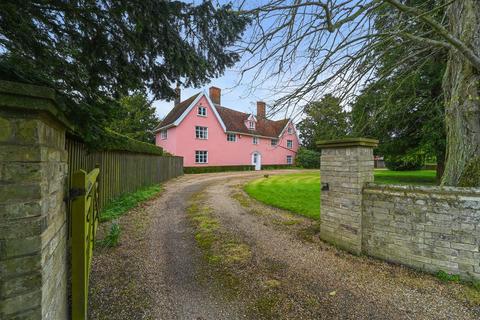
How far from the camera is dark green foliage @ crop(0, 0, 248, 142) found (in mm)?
2404

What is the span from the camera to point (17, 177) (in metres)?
1.28

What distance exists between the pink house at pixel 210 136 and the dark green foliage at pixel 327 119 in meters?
11.7

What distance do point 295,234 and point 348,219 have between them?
1359 millimetres

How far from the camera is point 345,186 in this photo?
4.32 metres

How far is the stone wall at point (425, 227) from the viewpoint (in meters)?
3.23

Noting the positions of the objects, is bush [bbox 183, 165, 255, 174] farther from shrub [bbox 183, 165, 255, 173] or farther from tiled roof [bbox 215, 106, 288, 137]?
tiled roof [bbox 215, 106, 288, 137]

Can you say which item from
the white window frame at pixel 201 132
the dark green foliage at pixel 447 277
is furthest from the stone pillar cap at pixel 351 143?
the white window frame at pixel 201 132

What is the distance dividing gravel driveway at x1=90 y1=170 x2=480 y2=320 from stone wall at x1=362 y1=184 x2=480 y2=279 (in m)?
0.27

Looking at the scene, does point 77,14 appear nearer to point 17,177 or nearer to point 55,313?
point 17,177

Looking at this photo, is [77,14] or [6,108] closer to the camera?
[6,108]

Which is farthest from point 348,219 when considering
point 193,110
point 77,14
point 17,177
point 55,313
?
point 193,110

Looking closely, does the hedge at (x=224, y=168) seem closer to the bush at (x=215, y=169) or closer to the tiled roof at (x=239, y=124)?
the bush at (x=215, y=169)

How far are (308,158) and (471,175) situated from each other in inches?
1076

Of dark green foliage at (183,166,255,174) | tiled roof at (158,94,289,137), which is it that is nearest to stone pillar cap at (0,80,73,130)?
dark green foliage at (183,166,255,174)
